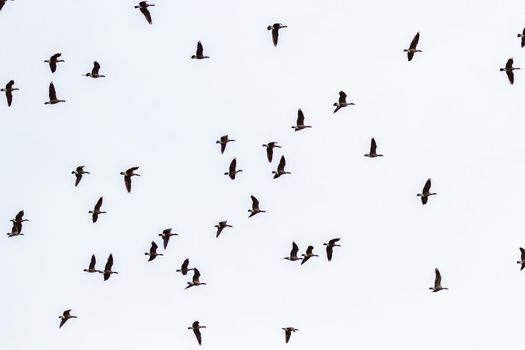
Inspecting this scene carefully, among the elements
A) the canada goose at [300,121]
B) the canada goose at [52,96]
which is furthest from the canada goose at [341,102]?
the canada goose at [52,96]

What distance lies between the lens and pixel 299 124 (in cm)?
8031

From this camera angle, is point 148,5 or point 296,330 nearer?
point 148,5

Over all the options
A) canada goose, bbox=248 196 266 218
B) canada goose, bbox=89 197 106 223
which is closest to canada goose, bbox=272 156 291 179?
canada goose, bbox=248 196 266 218

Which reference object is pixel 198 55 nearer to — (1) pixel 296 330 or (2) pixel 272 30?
(2) pixel 272 30

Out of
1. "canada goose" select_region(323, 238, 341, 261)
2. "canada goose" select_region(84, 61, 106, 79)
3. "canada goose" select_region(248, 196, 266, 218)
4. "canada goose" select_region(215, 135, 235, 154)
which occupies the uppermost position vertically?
"canada goose" select_region(84, 61, 106, 79)

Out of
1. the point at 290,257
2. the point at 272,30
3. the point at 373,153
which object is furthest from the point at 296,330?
the point at 272,30

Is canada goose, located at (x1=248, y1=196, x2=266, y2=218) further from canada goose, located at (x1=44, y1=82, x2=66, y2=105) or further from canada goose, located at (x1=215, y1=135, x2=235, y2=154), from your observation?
canada goose, located at (x1=44, y1=82, x2=66, y2=105)

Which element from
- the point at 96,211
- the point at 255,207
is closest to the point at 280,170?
the point at 255,207

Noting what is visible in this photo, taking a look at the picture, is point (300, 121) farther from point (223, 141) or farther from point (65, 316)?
point (65, 316)

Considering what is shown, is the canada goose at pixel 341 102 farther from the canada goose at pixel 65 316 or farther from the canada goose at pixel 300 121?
the canada goose at pixel 65 316

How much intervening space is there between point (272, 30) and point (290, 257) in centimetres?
1141

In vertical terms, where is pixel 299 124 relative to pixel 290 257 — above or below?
above

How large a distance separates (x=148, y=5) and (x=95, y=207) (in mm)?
10053

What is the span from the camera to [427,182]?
81.3m
